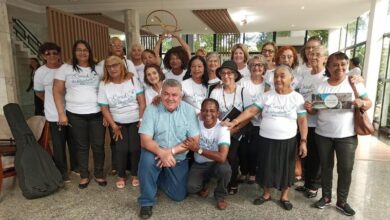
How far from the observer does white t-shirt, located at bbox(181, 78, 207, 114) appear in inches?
101

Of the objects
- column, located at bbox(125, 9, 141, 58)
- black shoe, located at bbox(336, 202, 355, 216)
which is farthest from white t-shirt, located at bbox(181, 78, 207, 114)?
column, located at bbox(125, 9, 141, 58)

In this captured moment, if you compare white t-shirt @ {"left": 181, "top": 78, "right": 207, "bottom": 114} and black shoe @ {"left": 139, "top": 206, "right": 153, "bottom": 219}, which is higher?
white t-shirt @ {"left": 181, "top": 78, "right": 207, "bottom": 114}

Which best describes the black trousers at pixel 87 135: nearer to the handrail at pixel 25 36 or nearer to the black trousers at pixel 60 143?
the black trousers at pixel 60 143

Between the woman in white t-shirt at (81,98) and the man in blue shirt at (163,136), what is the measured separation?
725 mm

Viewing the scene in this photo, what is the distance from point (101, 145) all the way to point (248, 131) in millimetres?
1532

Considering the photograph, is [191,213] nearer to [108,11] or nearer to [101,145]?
[101,145]

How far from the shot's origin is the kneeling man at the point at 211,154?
7.38ft

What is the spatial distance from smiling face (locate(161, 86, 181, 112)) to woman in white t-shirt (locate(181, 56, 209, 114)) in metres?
0.33

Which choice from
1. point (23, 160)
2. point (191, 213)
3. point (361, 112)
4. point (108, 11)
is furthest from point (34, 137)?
point (108, 11)

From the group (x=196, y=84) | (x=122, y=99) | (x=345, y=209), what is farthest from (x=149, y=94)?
(x=345, y=209)

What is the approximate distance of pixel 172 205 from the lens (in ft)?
7.98

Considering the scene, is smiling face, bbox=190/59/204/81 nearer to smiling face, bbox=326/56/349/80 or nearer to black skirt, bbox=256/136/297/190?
black skirt, bbox=256/136/297/190

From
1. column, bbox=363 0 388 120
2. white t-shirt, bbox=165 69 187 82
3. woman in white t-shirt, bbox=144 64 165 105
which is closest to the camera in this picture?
woman in white t-shirt, bbox=144 64 165 105

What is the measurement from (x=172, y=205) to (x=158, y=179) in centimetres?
27
